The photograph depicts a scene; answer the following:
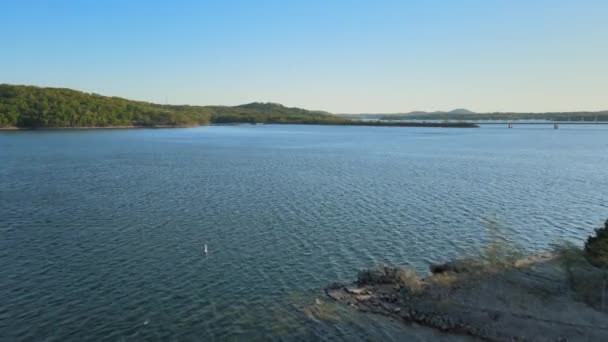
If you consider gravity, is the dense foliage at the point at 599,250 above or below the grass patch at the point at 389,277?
above

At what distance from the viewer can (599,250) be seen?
73.8 feet

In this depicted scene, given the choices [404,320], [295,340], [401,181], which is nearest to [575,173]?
[401,181]

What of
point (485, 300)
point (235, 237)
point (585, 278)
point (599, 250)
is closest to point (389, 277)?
point (485, 300)

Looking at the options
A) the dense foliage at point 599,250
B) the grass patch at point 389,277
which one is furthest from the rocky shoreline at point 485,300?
the dense foliage at point 599,250

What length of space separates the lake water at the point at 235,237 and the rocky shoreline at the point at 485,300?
118 cm

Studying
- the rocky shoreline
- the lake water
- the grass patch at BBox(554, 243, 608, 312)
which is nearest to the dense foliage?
the grass patch at BBox(554, 243, 608, 312)

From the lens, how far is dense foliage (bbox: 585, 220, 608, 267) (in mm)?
21625

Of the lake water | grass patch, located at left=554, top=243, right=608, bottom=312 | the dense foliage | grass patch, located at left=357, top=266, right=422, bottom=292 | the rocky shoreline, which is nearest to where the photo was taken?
the rocky shoreline

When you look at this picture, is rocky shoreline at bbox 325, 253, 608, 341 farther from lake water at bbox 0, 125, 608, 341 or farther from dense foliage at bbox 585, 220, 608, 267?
dense foliage at bbox 585, 220, 608, 267

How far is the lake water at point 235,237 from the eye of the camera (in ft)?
60.1

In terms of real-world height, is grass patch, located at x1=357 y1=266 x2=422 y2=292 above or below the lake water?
above

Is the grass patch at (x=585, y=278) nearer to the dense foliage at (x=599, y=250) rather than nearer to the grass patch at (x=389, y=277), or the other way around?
the dense foliage at (x=599, y=250)

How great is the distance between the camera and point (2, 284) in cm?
2162

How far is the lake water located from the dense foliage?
446cm
